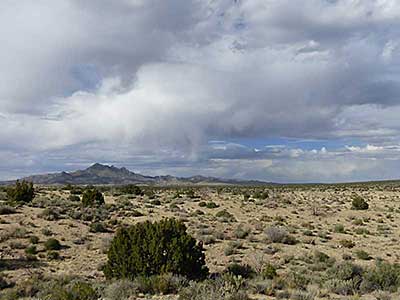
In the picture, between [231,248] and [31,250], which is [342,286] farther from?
[31,250]

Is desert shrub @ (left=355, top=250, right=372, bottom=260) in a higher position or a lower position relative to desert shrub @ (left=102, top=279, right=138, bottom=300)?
lower

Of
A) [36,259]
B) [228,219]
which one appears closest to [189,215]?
[228,219]

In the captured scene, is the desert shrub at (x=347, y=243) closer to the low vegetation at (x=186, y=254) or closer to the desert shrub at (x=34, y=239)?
the low vegetation at (x=186, y=254)

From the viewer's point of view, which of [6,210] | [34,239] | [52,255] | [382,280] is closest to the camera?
[382,280]

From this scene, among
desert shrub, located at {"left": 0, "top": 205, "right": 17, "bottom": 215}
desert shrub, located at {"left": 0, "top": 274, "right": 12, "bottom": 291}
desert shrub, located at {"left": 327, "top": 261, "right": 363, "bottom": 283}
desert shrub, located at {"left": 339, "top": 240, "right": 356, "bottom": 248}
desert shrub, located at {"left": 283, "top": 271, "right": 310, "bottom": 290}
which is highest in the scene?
desert shrub, located at {"left": 0, "top": 205, "right": 17, "bottom": 215}

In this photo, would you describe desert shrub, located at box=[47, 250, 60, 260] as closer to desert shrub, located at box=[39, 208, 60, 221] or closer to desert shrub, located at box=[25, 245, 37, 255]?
desert shrub, located at box=[25, 245, 37, 255]

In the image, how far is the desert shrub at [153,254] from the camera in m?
17.8

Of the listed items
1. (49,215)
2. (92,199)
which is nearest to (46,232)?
(49,215)

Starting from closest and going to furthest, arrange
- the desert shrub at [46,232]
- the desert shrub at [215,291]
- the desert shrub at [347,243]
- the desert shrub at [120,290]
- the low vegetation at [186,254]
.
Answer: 1. the desert shrub at [215,291]
2. the desert shrub at [120,290]
3. the low vegetation at [186,254]
4. the desert shrub at [46,232]
5. the desert shrub at [347,243]

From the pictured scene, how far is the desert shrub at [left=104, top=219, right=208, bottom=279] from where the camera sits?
17781mm

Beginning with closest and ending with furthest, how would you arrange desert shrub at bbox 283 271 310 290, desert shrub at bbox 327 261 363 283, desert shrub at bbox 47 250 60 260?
desert shrub at bbox 283 271 310 290, desert shrub at bbox 327 261 363 283, desert shrub at bbox 47 250 60 260

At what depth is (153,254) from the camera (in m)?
18.1

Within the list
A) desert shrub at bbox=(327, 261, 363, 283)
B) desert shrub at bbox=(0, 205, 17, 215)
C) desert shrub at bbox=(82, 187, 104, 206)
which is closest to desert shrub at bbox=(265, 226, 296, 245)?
desert shrub at bbox=(327, 261, 363, 283)

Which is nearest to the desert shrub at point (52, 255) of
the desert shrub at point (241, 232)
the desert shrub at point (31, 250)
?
the desert shrub at point (31, 250)
